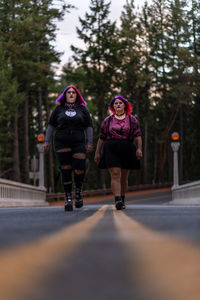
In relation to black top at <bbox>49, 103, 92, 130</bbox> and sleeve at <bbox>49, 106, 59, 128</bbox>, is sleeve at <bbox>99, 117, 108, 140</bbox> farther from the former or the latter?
sleeve at <bbox>49, 106, 59, 128</bbox>

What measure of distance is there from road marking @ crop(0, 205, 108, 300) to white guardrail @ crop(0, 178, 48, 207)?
43.1 ft

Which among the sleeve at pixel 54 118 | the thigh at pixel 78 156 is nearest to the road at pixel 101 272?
the thigh at pixel 78 156

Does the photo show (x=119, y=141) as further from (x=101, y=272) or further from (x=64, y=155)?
(x=101, y=272)

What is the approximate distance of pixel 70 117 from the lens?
827 cm

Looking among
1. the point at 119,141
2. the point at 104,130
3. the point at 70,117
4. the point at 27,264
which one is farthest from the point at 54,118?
the point at 27,264

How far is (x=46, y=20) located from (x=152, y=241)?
39747 mm

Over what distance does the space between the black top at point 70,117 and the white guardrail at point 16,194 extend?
6.89m

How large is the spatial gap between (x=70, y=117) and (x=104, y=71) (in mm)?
40486

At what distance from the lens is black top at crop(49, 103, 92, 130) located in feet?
27.1

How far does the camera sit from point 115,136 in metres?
8.10

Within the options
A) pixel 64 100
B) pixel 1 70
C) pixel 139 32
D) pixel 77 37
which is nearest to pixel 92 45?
pixel 77 37

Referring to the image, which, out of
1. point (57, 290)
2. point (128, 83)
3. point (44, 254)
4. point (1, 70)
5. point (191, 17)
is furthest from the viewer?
point (128, 83)

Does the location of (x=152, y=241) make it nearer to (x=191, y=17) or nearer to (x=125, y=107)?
(x=125, y=107)

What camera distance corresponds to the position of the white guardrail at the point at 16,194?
16.0m
